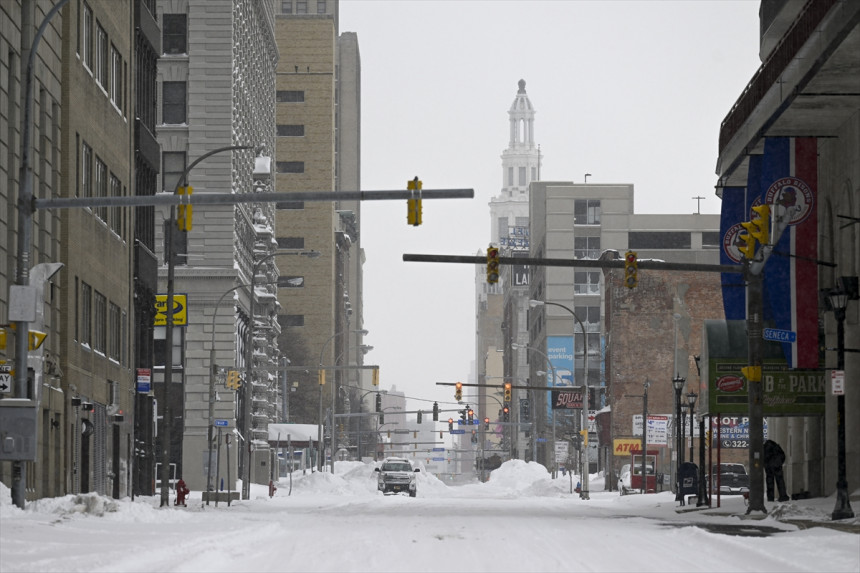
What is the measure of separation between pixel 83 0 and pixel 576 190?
103 m

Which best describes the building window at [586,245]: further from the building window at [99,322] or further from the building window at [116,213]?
the building window at [99,322]

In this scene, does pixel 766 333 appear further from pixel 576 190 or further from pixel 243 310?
pixel 576 190

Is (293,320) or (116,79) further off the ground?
(116,79)

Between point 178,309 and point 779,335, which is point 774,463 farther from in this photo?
point 178,309

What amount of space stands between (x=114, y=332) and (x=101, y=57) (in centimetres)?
981

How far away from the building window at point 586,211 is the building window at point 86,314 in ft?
336

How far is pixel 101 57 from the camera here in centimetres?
5038

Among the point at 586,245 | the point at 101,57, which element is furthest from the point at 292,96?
the point at 101,57

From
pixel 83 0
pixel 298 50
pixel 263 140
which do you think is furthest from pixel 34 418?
pixel 298 50

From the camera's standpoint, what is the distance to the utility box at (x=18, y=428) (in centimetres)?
2905

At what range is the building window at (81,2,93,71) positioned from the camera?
46875 mm

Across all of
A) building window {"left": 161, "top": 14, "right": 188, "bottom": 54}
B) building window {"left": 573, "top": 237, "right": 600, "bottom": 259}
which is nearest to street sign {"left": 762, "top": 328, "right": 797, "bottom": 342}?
building window {"left": 161, "top": 14, "right": 188, "bottom": 54}

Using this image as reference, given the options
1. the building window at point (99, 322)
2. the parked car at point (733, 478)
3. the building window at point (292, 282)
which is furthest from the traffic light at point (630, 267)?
the building window at point (292, 282)

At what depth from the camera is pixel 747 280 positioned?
37.8 metres
